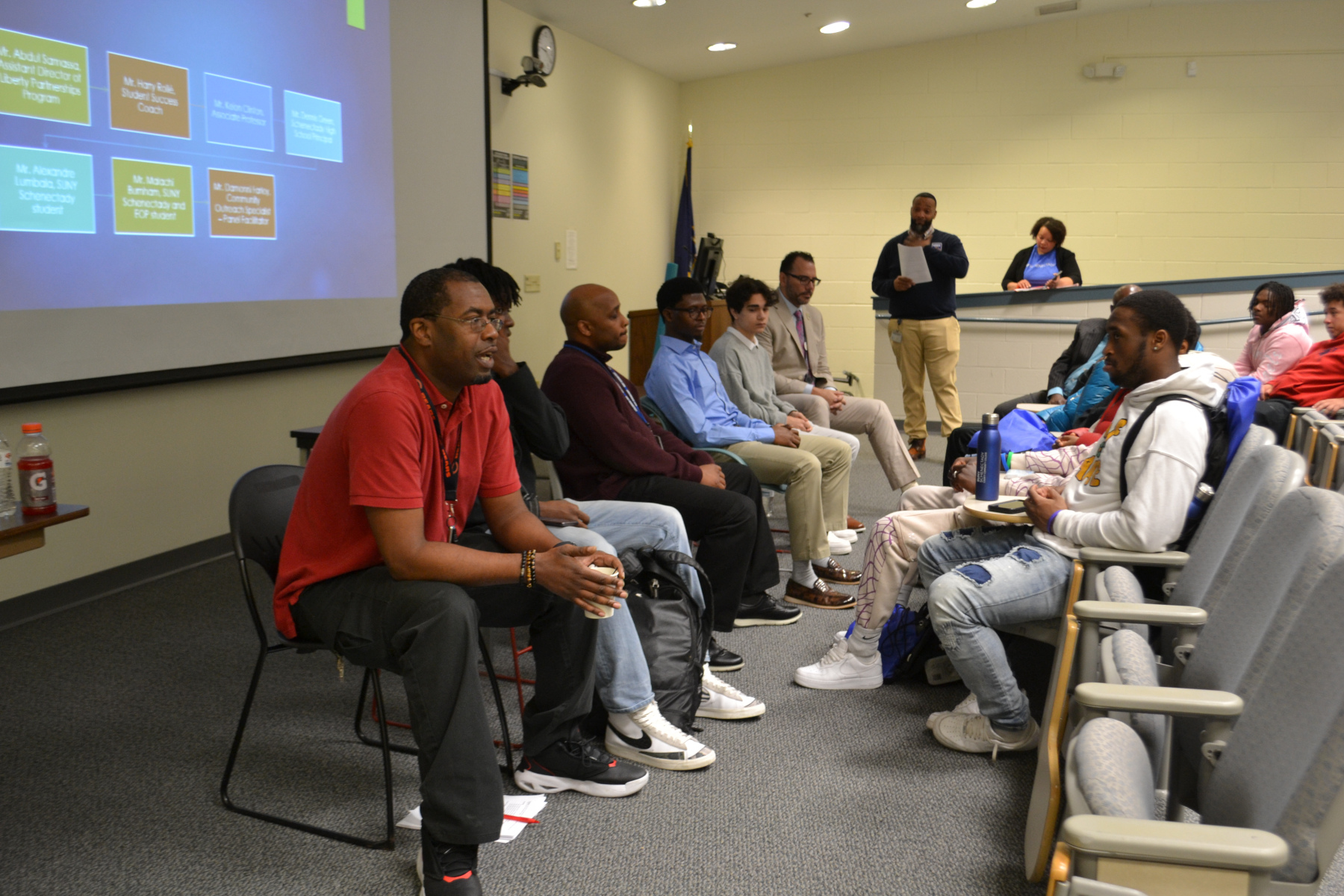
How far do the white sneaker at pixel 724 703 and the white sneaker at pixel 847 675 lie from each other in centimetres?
23

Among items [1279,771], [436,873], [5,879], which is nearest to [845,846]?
[436,873]

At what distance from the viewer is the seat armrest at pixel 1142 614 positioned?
163cm

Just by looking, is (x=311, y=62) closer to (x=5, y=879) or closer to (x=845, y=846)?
(x=5, y=879)

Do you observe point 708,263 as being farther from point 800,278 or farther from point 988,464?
point 988,464

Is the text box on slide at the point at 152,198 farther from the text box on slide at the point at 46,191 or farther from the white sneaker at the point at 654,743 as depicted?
the white sneaker at the point at 654,743

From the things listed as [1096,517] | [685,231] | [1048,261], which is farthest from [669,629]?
[685,231]

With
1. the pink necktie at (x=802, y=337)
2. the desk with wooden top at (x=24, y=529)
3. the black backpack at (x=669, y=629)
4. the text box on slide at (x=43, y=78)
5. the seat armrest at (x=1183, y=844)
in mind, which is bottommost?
the black backpack at (x=669, y=629)

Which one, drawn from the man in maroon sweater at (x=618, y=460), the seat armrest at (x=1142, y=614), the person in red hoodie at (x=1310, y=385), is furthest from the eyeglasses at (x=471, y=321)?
the person in red hoodie at (x=1310, y=385)

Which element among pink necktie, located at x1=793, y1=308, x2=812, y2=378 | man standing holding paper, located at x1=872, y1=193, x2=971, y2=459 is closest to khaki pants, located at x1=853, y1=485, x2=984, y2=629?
pink necktie, located at x1=793, y1=308, x2=812, y2=378

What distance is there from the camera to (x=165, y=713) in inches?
100

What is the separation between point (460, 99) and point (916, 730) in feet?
13.1

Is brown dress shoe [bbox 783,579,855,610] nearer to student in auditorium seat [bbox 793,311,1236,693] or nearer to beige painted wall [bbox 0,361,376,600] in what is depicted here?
student in auditorium seat [bbox 793,311,1236,693]

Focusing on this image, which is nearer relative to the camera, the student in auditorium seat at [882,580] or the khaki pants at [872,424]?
the student in auditorium seat at [882,580]

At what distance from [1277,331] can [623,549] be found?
4100 millimetres
